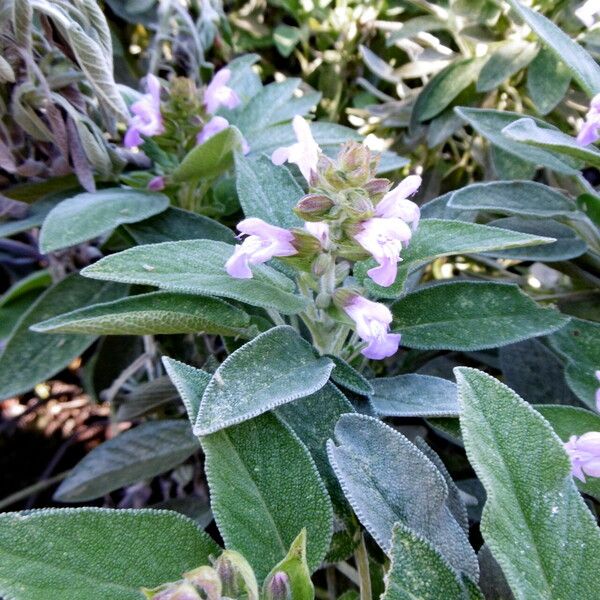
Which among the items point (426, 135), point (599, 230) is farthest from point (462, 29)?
point (599, 230)

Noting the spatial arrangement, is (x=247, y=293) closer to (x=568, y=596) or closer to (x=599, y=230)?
(x=568, y=596)

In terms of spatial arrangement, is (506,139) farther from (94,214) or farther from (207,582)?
(207,582)

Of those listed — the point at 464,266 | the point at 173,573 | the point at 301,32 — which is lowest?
the point at 464,266

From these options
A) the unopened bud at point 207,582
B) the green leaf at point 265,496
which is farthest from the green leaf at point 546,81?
the unopened bud at point 207,582

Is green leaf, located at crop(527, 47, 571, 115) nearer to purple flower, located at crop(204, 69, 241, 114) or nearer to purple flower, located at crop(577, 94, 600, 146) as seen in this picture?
purple flower, located at crop(577, 94, 600, 146)

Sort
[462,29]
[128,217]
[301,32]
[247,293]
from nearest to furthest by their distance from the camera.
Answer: [247,293]
[128,217]
[462,29]
[301,32]
